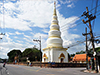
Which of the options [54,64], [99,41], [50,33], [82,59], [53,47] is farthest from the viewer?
[82,59]

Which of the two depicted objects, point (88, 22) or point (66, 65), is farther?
point (66, 65)

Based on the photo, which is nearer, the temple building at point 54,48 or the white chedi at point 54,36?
the temple building at point 54,48

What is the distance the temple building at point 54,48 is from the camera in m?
39.3

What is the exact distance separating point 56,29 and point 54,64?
16.6 metres

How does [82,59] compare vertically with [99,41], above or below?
below

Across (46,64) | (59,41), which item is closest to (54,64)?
(46,64)

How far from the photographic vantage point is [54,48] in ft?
130

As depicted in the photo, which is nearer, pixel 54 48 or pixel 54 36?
pixel 54 48

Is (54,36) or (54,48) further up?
(54,36)

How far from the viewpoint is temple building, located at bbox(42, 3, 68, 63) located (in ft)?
129

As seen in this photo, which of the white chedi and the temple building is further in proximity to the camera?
→ the white chedi

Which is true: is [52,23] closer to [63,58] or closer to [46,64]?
[63,58]

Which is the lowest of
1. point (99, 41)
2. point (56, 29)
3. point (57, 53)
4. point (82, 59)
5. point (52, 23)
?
point (82, 59)

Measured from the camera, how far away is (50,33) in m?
43.0
